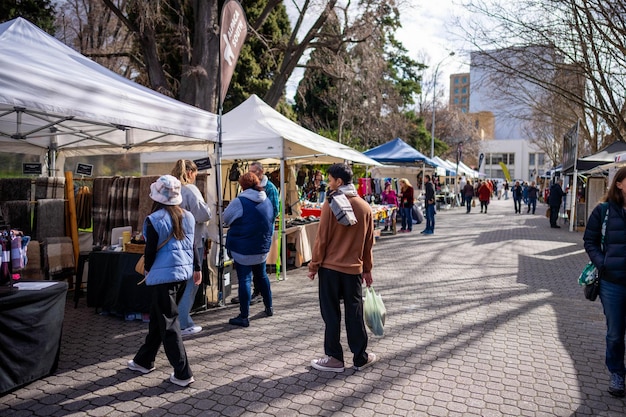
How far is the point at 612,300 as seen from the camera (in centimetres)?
370

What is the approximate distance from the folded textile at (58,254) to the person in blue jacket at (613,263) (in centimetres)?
612

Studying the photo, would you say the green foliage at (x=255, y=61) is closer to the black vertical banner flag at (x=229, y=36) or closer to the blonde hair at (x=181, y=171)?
the black vertical banner flag at (x=229, y=36)

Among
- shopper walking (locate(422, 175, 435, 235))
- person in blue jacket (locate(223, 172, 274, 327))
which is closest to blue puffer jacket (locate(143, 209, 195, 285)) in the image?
person in blue jacket (locate(223, 172, 274, 327))

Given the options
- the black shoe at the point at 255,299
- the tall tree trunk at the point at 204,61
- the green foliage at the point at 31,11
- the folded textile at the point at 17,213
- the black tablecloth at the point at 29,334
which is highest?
the green foliage at the point at 31,11

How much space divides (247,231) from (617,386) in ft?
12.2

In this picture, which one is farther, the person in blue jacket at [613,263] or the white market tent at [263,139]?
the white market tent at [263,139]

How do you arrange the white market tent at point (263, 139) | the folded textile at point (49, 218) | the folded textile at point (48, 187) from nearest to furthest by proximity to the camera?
the folded textile at point (49, 218), the folded textile at point (48, 187), the white market tent at point (263, 139)

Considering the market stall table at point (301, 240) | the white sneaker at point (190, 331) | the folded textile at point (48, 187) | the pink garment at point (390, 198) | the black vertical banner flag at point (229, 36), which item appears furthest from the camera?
the pink garment at point (390, 198)

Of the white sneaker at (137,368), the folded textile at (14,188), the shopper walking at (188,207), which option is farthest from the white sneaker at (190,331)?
the folded textile at (14,188)

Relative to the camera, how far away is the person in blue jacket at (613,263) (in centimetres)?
361

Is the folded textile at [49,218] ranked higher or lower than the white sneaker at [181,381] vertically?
higher

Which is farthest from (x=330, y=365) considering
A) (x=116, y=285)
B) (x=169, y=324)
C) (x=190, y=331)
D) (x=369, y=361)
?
(x=116, y=285)

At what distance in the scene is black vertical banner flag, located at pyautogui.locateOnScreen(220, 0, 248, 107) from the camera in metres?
5.94

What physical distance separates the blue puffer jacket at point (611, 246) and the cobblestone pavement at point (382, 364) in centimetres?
103
